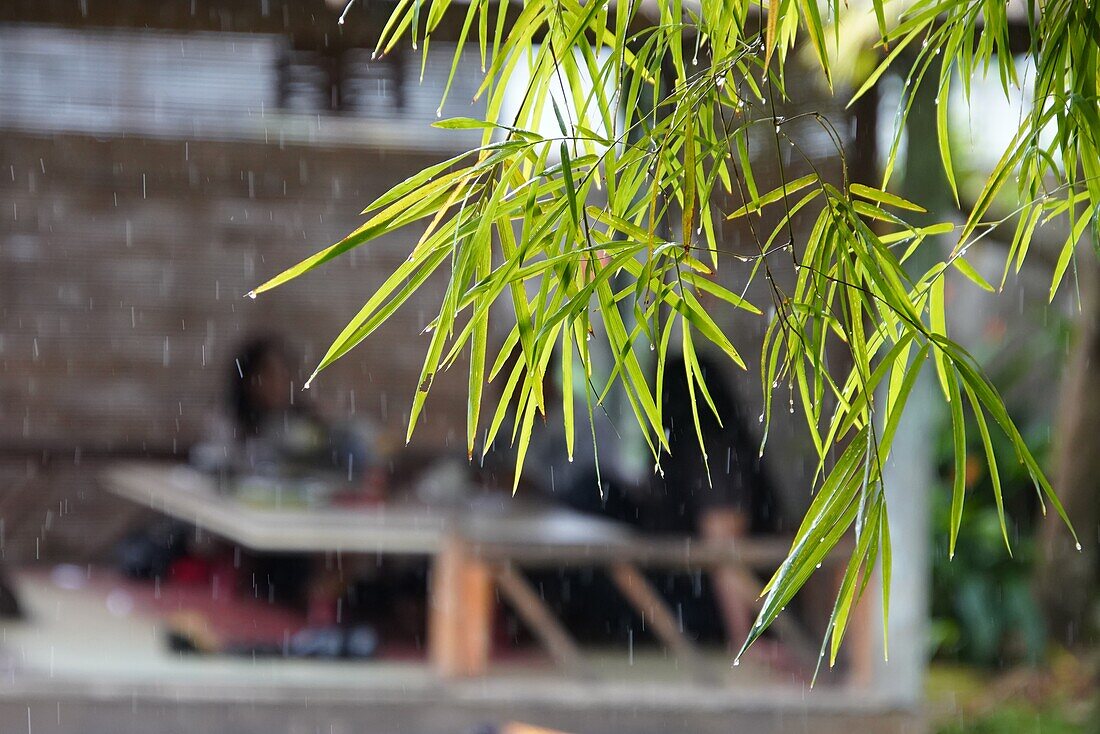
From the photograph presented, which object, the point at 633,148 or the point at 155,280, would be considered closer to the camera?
the point at 633,148

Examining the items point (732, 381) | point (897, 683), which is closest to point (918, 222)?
point (732, 381)

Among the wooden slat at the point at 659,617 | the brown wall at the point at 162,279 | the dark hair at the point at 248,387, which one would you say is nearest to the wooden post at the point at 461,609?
the wooden slat at the point at 659,617

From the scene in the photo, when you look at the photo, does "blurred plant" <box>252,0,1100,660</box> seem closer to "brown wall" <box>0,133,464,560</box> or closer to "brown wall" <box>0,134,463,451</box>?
"brown wall" <box>0,134,463,451</box>

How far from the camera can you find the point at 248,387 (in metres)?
4.62

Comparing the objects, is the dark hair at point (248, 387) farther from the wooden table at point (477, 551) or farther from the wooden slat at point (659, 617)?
the wooden slat at point (659, 617)

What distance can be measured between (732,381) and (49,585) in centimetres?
283

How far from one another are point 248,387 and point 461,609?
1541 mm

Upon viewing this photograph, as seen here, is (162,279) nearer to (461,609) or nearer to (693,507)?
(461,609)

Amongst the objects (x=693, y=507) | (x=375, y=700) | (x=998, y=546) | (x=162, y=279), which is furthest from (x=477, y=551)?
(x=162, y=279)

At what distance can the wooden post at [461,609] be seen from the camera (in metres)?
3.48

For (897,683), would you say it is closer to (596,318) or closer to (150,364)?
(596,318)

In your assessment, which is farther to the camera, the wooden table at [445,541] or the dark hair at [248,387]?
the dark hair at [248,387]

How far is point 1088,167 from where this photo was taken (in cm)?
92

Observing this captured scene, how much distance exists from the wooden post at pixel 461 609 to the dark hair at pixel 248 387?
1340 millimetres
